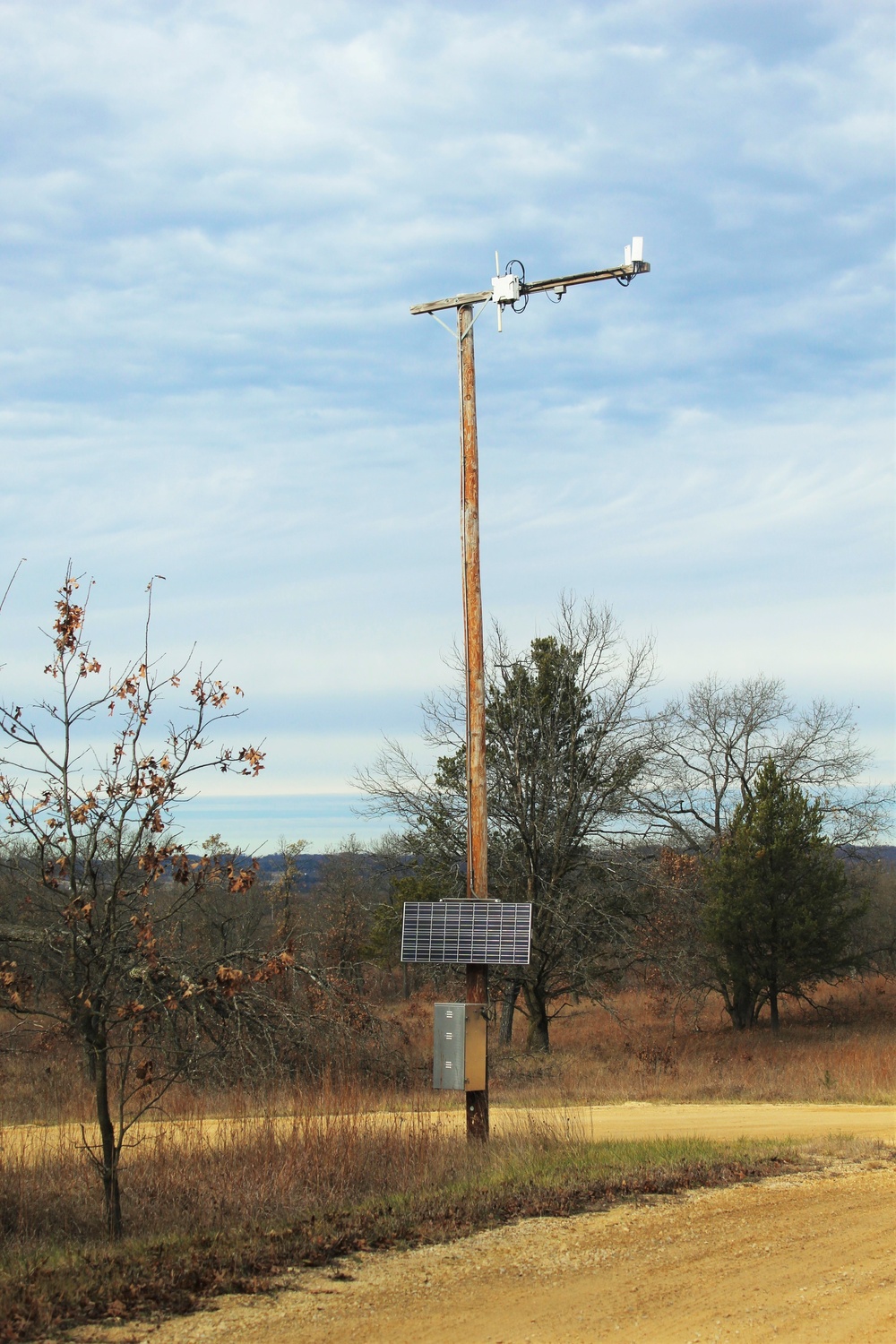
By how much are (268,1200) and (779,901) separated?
23.9 metres

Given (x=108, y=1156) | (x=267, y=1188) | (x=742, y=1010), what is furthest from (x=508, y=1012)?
(x=108, y=1156)

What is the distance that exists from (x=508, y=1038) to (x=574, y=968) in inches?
194

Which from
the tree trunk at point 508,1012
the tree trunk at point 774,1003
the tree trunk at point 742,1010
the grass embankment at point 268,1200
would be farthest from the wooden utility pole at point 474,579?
the tree trunk at point 742,1010

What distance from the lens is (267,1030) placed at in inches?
425

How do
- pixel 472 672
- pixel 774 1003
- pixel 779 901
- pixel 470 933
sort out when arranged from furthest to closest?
1. pixel 774 1003
2. pixel 779 901
3. pixel 472 672
4. pixel 470 933

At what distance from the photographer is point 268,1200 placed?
25.0ft

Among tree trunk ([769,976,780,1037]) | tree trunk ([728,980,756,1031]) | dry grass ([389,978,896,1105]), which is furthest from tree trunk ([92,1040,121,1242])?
tree trunk ([728,980,756,1031])

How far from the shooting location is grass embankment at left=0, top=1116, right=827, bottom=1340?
577 centimetres

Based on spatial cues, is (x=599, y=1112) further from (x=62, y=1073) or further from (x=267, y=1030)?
(x=62, y=1073)

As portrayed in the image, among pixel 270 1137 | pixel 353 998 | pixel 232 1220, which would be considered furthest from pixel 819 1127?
pixel 232 1220

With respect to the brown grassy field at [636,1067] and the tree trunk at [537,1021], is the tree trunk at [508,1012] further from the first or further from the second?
the brown grassy field at [636,1067]

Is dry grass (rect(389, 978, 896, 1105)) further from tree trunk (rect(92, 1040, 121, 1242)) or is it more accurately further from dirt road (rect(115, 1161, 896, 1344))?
tree trunk (rect(92, 1040, 121, 1242))

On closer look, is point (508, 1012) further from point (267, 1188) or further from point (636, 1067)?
point (267, 1188)

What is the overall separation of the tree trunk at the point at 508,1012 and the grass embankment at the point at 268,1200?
14.7 metres
